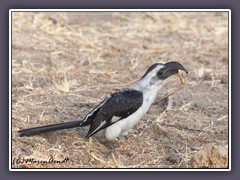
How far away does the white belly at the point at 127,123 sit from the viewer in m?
5.17

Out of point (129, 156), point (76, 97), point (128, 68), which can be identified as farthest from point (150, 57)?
point (129, 156)

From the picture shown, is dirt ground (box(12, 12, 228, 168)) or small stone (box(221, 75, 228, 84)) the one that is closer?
dirt ground (box(12, 12, 228, 168))

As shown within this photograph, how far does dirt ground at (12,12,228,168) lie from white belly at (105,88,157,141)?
0.14m

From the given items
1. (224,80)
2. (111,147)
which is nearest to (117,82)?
(224,80)

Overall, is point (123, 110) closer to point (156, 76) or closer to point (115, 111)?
point (115, 111)

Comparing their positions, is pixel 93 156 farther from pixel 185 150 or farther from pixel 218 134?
pixel 218 134

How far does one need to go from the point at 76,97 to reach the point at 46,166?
1.49m

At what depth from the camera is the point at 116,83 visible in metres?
6.94

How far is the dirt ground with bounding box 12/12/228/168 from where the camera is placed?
514cm

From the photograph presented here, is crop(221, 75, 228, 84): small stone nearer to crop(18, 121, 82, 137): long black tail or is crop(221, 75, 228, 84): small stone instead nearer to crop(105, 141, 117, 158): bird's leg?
crop(105, 141, 117, 158): bird's leg

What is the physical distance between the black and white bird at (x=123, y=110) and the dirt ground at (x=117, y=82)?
0.41 feet

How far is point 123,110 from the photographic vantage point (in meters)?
5.15

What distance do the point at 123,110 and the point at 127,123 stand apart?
110 millimetres

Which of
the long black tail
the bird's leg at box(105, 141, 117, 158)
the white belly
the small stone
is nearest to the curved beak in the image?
the white belly
